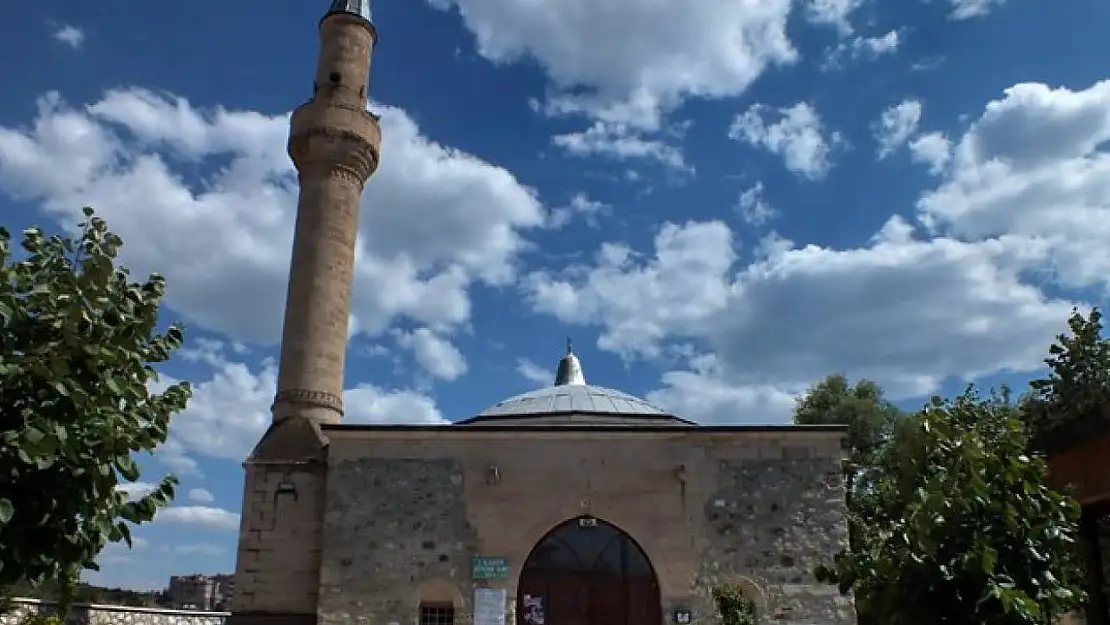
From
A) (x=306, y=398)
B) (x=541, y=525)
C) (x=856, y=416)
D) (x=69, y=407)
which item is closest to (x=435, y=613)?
(x=541, y=525)

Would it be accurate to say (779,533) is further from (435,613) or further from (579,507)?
(435,613)

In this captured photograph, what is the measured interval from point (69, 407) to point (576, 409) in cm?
1278

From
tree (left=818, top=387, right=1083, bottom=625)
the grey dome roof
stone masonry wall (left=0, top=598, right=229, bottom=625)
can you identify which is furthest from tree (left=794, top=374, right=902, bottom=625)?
tree (left=818, top=387, right=1083, bottom=625)

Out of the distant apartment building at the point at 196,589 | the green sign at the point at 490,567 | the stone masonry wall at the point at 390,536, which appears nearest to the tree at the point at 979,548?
the green sign at the point at 490,567

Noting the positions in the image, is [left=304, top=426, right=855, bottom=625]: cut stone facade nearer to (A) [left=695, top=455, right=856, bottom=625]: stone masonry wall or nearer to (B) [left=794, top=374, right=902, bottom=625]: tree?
(A) [left=695, top=455, right=856, bottom=625]: stone masonry wall

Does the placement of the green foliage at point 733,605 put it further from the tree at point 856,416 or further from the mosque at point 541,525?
the tree at point 856,416

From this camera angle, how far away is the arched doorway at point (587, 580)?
12461 millimetres

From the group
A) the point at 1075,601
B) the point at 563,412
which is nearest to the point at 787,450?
the point at 563,412

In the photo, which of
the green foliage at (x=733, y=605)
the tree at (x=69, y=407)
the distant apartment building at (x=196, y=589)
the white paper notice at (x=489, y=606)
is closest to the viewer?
the tree at (x=69, y=407)

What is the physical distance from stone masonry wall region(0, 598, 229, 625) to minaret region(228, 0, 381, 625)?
1119mm

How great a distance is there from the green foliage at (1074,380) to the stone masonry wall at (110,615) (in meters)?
10.8

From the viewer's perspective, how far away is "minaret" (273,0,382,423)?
48.7 feet

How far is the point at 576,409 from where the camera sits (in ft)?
54.1

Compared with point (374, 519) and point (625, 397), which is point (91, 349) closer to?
point (374, 519)
